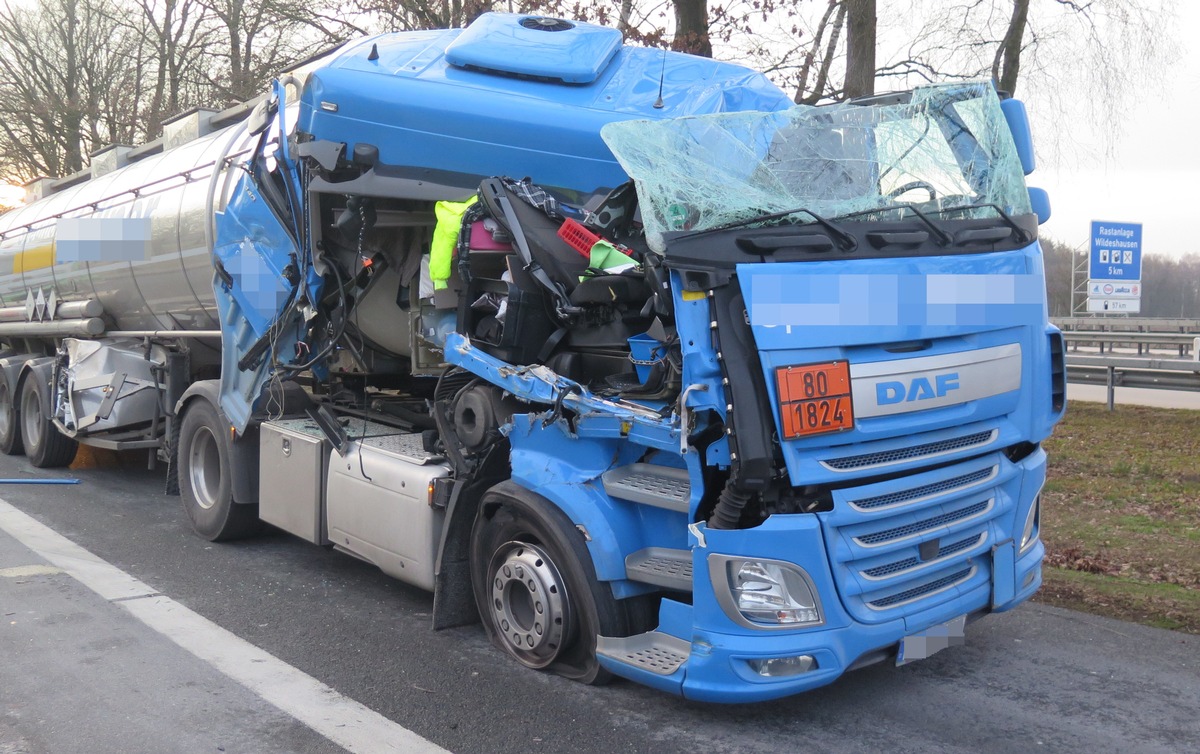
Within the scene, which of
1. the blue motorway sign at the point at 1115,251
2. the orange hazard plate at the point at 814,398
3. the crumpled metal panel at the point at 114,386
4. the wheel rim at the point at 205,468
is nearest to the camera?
the orange hazard plate at the point at 814,398

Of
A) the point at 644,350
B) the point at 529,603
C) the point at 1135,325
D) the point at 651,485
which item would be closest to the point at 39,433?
the point at 529,603

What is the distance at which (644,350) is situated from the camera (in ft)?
13.8

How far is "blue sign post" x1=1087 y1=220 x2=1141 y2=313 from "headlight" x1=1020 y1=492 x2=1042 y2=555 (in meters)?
14.1

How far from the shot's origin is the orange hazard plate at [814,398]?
3594 millimetres

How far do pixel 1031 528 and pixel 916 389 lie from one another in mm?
1210

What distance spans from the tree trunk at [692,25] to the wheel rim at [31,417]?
8.00 meters

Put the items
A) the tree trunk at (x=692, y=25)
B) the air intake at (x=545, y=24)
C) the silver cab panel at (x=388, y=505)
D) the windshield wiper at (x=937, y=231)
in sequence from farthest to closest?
the tree trunk at (x=692, y=25) → the air intake at (x=545, y=24) → the silver cab panel at (x=388, y=505) → the windshield wiper at (x=937, y=231)

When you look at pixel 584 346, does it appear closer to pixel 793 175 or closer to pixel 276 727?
pixel 793 175

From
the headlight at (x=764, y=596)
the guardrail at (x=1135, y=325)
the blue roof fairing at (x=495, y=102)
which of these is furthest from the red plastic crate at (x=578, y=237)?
the guardrail at (x=1135, y=325)

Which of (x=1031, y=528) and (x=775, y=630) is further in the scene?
(x=1031, y=528)

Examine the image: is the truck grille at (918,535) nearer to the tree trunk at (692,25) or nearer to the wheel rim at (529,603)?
the wheel rim at (529,603)

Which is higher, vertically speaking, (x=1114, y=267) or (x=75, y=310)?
(x=1114, y=267)

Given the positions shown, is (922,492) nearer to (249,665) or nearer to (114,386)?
(249,665)

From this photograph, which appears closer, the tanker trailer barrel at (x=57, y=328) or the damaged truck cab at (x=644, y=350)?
the damaged truck cab at (x=644, y=350)
